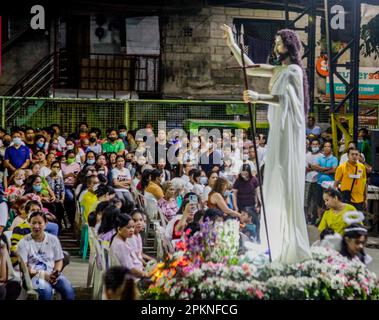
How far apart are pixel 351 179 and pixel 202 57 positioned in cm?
317

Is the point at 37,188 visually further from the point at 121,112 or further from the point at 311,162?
the point at 121,112

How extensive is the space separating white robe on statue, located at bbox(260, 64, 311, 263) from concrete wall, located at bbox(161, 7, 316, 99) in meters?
4.65

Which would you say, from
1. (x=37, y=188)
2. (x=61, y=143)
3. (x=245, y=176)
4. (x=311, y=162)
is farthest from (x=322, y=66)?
(x=37, y=188)

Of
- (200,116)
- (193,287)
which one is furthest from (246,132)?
(193,287)

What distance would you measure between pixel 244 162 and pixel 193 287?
403cm

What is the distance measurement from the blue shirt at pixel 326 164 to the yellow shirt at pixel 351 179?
0.31 meters

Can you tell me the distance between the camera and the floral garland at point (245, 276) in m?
7.30

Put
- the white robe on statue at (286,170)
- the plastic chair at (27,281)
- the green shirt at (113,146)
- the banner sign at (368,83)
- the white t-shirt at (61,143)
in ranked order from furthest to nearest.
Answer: the banner sign at (368,83)
the white t-shirt at (61,143)
the green shirt at (113,146)
the plastic chair at (27,281)
the white robe on statue at (286,170)

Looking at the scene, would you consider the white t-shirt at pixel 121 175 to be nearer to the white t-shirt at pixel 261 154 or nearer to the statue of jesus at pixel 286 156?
the white t-shirt at pixel 261 154

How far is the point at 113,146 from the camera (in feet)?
40.4

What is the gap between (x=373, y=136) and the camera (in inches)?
473

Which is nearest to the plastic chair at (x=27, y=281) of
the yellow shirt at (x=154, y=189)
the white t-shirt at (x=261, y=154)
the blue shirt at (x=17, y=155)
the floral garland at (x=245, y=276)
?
the floral garland at (x=245, y=276)

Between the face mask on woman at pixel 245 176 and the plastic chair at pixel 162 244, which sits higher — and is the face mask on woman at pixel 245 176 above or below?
above

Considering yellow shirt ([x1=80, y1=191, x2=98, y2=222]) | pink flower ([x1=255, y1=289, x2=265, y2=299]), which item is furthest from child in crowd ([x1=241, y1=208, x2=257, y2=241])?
yellow shirt ([x1=80, y1=191, x2=98, y2=222])
